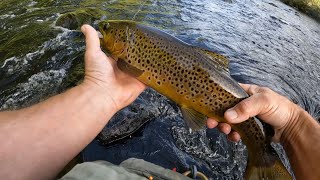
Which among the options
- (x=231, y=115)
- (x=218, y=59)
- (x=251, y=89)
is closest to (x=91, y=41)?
(x=218, y=59)

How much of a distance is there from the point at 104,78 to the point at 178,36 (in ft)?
19.6

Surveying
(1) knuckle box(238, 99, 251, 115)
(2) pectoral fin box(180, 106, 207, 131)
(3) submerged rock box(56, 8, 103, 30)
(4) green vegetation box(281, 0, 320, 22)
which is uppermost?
(1) knuckle box(238, 99, 251, 115)

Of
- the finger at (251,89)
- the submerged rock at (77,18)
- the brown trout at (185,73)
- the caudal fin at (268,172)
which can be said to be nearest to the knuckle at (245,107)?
the brown trout at (185,73)

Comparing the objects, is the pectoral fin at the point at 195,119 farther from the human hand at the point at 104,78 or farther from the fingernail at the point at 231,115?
the human hand at the point at 104,78

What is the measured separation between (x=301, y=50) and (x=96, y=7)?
255 inches

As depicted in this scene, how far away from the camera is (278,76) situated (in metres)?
8.53

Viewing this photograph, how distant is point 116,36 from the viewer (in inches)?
145

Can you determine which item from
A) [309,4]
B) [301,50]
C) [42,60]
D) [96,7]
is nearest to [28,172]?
[42,60]

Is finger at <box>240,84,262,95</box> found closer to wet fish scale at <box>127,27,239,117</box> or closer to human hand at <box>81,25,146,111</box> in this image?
wet fish scale at <box>127,27,239,117</box>

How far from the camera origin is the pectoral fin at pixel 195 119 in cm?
351

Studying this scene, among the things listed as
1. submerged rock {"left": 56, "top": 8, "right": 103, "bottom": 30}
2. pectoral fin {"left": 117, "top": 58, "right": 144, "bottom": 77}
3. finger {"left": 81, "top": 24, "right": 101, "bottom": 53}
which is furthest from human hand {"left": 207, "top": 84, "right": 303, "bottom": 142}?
submerged rock {"left": 56, "top": 8, "right": 103, "bottom": 30}

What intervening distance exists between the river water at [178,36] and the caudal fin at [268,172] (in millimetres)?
1284

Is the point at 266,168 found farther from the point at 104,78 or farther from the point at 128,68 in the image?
the point at 104,78

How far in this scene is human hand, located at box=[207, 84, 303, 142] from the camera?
313 centimetres
